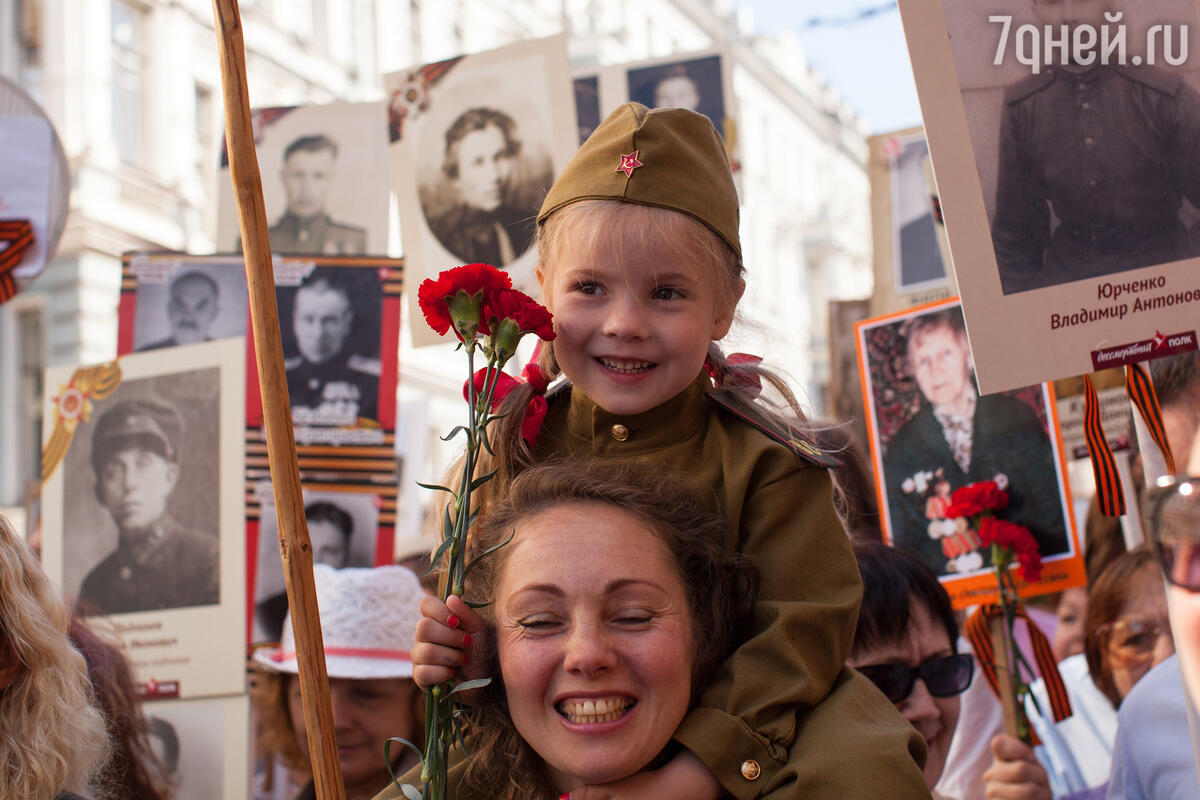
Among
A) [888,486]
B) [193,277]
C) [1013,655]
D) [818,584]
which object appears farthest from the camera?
[193,277]

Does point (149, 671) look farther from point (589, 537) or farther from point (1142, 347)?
point (1142, 347)

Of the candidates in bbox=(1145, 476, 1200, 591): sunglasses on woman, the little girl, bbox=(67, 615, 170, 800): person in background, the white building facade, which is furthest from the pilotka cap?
the white building facade

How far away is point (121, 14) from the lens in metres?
15.9

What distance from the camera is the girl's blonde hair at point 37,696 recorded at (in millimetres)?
2201

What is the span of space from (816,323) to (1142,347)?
36436 millimetres

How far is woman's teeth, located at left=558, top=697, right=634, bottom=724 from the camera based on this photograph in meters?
1.78

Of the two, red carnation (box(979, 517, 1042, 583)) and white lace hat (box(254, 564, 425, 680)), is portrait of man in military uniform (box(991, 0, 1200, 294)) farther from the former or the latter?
white lace hat (box(254, 564, 425, 680))

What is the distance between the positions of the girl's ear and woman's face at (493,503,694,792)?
1.55ft

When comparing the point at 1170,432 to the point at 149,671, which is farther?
the point at 149,671

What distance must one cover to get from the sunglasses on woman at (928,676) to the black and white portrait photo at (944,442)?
284 mm

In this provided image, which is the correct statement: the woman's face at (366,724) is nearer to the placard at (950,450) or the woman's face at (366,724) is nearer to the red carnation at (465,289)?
the placard at (950,450)

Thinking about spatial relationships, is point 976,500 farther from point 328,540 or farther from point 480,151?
point 480,151

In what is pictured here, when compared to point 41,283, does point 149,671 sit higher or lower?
lower

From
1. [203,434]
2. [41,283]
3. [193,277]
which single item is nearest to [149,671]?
[203,434]
